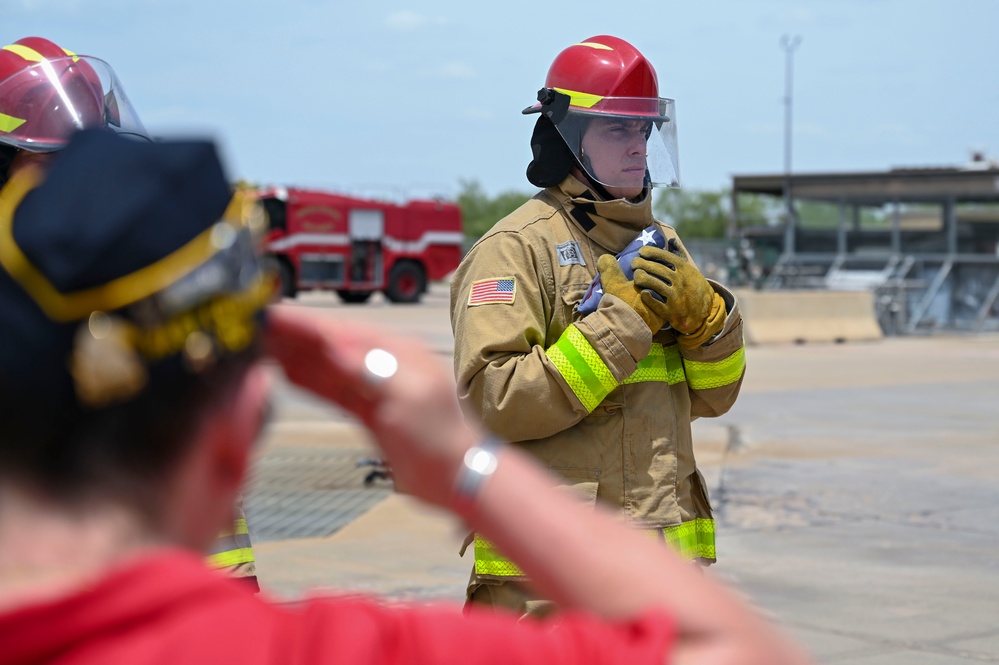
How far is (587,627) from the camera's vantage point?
112 cm

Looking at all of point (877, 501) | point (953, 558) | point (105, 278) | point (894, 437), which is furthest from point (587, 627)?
point (894, 437)

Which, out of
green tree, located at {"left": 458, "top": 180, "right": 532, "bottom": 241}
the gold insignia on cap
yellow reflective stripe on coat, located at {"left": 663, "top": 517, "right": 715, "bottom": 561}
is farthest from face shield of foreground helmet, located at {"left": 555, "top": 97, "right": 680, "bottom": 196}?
green tree, located at {"left": 458, "top": 180, "right": 532, "bottom": 241}

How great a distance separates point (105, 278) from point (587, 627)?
0.50 meters

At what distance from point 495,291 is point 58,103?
1076 mm

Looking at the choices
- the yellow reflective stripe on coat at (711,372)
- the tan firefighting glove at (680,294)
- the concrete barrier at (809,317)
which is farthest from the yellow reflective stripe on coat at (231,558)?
the concrete barrier at (809,317)

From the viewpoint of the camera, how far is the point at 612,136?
3.37 m

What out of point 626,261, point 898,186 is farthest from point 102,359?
point 898,186

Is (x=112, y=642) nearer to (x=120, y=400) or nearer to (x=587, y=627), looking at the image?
(x=120, y=400)

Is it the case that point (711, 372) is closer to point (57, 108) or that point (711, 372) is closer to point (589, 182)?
point (589, 182)

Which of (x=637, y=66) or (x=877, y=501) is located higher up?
(x=637, y=66)

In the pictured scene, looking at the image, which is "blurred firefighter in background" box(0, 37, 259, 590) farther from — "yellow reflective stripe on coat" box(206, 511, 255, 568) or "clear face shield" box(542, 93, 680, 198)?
"clear face shield" box(542, 93, 680, 198)

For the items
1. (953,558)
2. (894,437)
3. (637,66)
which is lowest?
(894,437)

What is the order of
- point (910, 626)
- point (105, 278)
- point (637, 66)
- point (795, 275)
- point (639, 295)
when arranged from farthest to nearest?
1. point (795, 275)
2. point (910, 626)
3. point (637, 66)
4. point (639, 295)
5. point (105, 278)

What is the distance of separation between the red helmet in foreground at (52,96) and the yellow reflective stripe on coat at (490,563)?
1.26m
